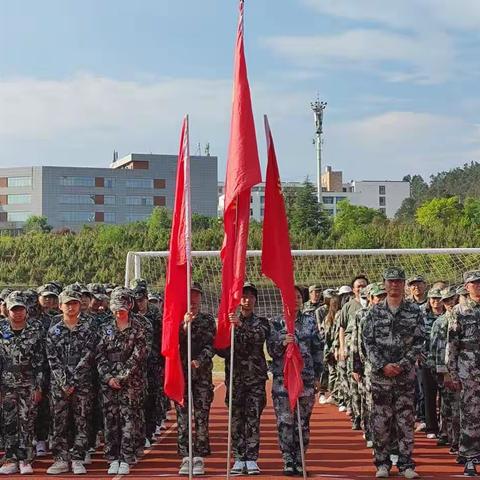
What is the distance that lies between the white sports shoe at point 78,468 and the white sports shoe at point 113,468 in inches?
9.8

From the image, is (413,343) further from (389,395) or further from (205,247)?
(205,247)

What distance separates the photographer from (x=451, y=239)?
33781mm

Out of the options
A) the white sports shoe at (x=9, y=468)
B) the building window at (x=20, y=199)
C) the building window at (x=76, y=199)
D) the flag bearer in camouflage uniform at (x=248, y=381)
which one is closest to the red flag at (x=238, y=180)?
the flag bearer in camouflage uniform at (x=248, y=381)

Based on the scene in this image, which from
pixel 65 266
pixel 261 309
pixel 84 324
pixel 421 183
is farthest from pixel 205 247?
pixel 421 183

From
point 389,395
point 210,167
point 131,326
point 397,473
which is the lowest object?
point 397,473

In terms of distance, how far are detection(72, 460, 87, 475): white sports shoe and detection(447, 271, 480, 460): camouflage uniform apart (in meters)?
3.60

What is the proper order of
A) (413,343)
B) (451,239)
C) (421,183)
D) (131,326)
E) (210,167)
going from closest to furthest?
(413,343) → (131,326) → (451,239) → (210,167) → (421,183)

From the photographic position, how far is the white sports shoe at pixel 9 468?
874cm

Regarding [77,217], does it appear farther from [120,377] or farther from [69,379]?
[120,377]

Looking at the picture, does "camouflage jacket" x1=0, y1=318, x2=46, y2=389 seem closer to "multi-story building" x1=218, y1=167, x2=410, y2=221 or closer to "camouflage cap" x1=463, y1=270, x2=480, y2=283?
"camouflage cap" x1=463, y1=270, x2=480, y2=283

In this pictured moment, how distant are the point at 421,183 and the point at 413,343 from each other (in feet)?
497

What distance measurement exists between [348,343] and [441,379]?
156 centimetres

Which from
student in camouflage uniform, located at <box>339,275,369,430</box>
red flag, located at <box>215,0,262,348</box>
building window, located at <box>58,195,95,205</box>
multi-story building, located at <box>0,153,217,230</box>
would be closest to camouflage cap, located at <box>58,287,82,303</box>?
red flag, located at <box>215,0,262,348</box>

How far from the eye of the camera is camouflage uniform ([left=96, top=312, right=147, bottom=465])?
28.8 feet
